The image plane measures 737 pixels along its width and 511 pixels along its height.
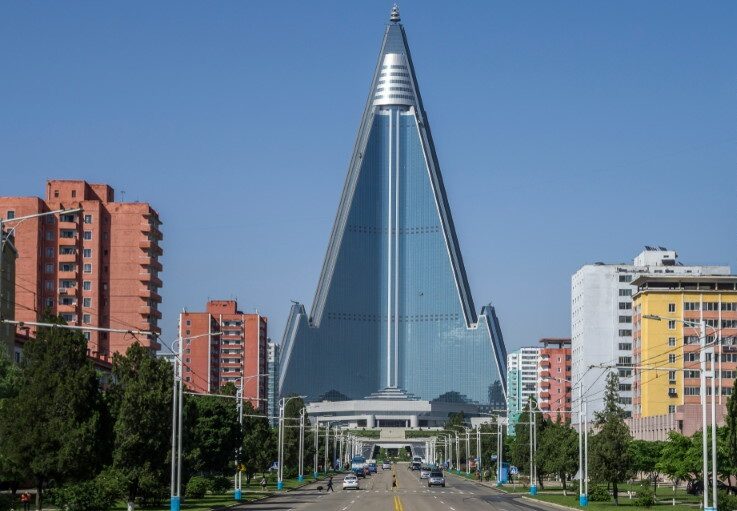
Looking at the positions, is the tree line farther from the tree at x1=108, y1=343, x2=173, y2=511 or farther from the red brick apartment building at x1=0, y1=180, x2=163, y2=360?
the red brick apartment building at x1=0, y1=180, x2=163, y2=360

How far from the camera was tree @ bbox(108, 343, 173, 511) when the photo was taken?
65494 mm

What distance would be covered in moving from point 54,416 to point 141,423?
41.4ft

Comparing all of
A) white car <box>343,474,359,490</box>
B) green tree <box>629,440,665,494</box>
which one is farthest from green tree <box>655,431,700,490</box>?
white car <box>343,474,359,490</box>

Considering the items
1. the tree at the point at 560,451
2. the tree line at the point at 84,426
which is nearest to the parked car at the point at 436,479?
the tree at the point at 560,451

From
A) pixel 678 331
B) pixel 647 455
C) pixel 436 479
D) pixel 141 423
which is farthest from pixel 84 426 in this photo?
pixel 678 331

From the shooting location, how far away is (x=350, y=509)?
242 ft

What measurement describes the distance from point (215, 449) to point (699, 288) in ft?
288

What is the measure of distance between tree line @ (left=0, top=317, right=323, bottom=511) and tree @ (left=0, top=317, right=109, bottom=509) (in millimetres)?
41

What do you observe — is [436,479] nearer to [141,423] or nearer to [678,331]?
[678,331]

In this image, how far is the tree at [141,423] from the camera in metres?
65.5

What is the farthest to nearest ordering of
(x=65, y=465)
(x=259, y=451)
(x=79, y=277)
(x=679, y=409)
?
(x=79, y=277)
(x=679, y=409)
(x=259, y=451)
(x=65, y=465)

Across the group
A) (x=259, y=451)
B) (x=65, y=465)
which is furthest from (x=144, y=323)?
(x=65, y=465)

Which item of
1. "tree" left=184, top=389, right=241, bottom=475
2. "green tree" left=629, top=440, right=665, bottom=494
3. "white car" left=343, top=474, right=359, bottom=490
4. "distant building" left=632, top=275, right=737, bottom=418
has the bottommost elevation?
"white car" left=343, top=474, right=359, bottom=490

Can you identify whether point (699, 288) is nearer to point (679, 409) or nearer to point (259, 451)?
point (679, 409)
